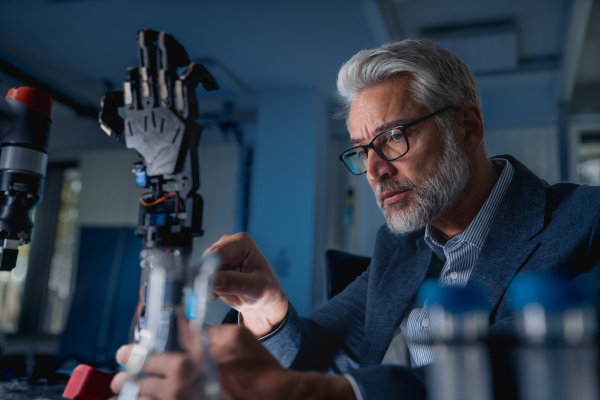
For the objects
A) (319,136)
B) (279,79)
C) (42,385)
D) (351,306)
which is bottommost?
(42,385)

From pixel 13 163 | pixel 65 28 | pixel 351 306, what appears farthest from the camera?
pixel 65 28

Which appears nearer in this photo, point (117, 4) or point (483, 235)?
point (483, 235)

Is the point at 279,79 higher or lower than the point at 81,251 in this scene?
higher

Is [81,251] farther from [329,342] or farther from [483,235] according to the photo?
[483,235]

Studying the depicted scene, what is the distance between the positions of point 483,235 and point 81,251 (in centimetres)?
408

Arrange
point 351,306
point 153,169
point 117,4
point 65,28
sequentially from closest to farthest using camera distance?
point 153,169 → point 351,306 → point 117,4 → point 65,28

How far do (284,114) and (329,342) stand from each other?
3442mm

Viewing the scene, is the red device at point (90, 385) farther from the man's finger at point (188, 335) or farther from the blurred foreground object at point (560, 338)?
the blurred foreground object at point (560, 338)

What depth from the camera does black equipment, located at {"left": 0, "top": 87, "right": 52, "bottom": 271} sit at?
824 mm

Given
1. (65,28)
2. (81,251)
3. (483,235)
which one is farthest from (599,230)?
(81,251)

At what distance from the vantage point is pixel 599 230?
78 cm

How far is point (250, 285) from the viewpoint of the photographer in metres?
0.79

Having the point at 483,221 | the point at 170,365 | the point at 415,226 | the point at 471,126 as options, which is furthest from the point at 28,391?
the point at 471,126

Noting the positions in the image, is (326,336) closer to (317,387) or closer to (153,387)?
(317,387)
